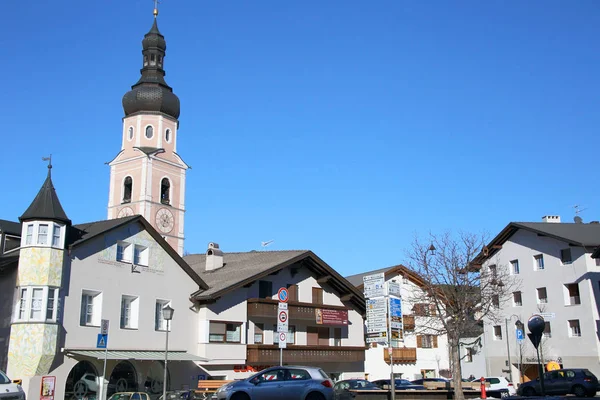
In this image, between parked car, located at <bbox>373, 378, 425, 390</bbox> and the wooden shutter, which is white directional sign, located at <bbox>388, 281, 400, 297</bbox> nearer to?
parked car, located at <bbox>373, 378, 425, 390</bbox>

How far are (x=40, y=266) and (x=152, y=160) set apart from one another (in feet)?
123

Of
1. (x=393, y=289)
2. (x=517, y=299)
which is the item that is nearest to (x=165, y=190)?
(x=517, y=299)

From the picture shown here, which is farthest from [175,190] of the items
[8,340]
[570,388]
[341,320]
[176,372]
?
[570,388]

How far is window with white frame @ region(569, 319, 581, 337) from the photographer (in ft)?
168

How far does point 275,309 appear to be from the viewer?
134 ft

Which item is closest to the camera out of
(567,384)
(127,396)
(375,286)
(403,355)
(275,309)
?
(375,286)

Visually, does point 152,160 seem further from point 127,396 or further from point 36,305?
point 127,396

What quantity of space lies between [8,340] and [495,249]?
42.8 metres

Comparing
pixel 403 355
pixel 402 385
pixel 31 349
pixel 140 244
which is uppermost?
pixel 140 244

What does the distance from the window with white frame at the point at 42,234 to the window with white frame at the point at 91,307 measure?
291 centimetres

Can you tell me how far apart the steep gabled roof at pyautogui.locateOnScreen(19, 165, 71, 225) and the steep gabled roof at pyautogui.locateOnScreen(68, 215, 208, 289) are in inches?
41.4

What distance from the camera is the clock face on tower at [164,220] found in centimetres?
6583

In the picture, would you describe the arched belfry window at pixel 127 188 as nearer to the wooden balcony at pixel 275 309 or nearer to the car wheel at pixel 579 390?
the wooden balcony at pixel 275 309

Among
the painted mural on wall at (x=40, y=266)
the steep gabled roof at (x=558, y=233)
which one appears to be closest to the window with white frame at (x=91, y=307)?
the painted mural on wall at (x=40, y=266)
